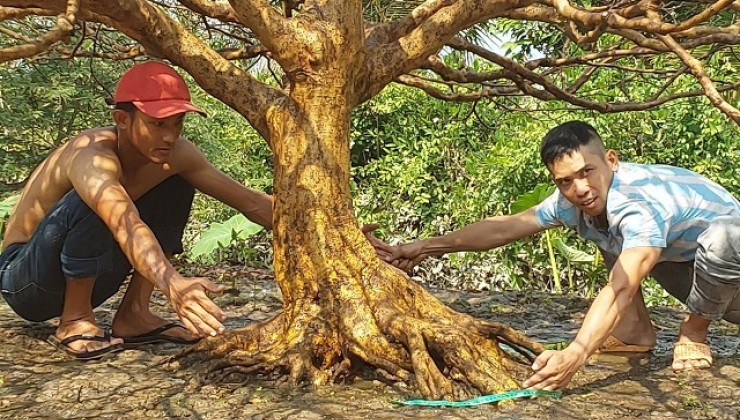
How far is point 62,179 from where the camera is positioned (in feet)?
10.5

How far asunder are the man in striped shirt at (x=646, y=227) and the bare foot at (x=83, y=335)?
1721mm

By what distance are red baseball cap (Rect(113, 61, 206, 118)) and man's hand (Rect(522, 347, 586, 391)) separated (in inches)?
60.2

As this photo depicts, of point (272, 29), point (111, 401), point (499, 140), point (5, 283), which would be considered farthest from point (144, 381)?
point (499, 140)

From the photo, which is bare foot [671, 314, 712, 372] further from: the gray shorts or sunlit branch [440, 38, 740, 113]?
sunlit branch [440, 38, 740, 113]

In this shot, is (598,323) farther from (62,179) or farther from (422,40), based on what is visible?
(62,179)

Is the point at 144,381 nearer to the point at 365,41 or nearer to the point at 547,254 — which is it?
the point at 365,41

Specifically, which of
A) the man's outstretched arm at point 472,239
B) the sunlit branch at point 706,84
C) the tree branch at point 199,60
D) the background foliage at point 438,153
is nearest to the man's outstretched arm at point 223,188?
the tree branch at point 199,60

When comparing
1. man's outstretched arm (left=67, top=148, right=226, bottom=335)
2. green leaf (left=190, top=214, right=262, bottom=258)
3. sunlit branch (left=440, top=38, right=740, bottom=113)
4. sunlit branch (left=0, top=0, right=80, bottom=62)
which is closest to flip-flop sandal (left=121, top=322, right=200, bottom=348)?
man's outstretched arm (left=67, top=148, right=226, bottom=335)

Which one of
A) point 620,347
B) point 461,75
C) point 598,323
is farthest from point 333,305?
point 461,75

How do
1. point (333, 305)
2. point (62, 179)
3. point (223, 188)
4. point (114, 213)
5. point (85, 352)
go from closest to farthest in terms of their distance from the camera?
1. point (114, 213)
2. point (333, 305)
3. point (85, 352)
4. point (62, 179)
5. point (223, 188)

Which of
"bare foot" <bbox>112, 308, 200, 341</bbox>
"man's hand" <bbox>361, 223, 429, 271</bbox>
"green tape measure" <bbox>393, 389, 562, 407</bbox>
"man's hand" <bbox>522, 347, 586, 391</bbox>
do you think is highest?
"man's hand" <bbox>361, 223, 429, 271</bbox>

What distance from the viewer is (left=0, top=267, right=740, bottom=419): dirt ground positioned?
2396 mm

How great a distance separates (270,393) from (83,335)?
995mm

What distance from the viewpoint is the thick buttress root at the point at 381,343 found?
103 inches
